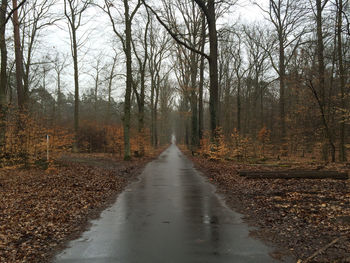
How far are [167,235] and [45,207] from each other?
3.84 meters

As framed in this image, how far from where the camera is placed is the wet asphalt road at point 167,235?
4188 millimetres

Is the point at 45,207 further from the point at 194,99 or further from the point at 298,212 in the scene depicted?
the point at 194,99

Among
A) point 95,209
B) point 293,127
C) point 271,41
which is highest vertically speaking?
point 271,41

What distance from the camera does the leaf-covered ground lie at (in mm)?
4457

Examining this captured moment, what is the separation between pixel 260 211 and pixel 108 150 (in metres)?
25.8

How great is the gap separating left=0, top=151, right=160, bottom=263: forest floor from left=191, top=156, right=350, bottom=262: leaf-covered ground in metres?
3.65

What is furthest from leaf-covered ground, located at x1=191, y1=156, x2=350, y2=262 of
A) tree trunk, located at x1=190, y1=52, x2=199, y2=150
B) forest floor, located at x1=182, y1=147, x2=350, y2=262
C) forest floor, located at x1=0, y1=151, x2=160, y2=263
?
tree trunk, located at x1=190, y1=52, x2=199, y2=150

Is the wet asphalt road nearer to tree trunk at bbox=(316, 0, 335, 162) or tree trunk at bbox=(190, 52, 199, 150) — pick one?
tree trunk at bbox=(316, 0, 335, 162)

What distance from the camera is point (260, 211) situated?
6.79 metres

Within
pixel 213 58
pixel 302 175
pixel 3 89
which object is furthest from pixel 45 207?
pixel 213 58

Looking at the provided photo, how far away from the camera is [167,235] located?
16.9 feet

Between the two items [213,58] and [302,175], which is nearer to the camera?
[302,175]

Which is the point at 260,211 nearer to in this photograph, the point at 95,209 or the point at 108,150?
the point at 95,209

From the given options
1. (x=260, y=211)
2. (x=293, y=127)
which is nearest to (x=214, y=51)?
(x=293, y=127)
